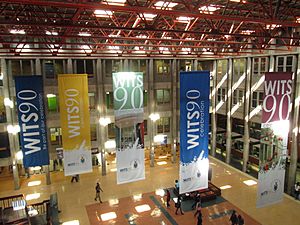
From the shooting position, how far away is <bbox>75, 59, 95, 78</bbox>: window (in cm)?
2303

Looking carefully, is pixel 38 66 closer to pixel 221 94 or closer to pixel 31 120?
pixel 31 120

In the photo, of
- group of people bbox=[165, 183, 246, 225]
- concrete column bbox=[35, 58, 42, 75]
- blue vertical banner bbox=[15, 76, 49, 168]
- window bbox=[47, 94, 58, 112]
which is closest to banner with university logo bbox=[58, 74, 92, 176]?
blue vertical banner bbox=[15, 76, 49, 168]

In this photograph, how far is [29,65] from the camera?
21781mm

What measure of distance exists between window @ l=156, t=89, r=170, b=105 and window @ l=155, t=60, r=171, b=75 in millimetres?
1783

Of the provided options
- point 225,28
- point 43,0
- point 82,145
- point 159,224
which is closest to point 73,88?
→ point 82,145

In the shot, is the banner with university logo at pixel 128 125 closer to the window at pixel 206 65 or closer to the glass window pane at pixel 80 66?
the glass window pane at pixel 80 66

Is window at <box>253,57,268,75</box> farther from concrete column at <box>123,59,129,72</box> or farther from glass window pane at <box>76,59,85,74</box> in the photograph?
Result: glass window pane at <box>76,59,85,74</box>

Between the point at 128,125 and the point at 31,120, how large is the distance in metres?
5.38

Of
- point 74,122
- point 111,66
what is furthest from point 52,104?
point 74,122

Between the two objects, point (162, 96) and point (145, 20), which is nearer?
point (145, 20)

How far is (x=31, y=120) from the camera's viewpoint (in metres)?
14.0

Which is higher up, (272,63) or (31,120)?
(272,63)

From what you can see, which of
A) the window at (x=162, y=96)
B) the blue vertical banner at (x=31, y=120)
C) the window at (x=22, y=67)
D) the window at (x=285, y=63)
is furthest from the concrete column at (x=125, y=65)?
the window at (x=285, y=63)

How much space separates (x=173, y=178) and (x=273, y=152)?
37.2 feet
